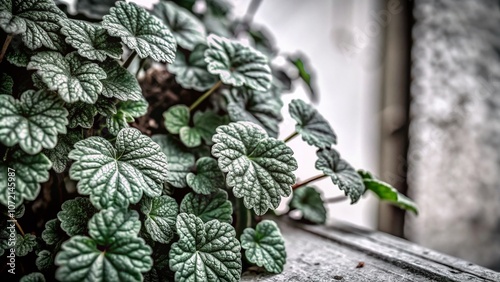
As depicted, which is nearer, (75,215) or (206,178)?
(75,215)

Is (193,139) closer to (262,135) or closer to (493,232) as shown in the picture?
(262,135)

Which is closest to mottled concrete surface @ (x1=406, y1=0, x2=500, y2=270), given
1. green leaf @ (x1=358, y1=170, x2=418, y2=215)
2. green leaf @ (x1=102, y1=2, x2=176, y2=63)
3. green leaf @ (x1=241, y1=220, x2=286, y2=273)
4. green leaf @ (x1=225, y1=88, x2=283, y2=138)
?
green leaf @ (x1=358, y1=170, x2=418, y2=215)

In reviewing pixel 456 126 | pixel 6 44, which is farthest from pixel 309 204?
pixel 456 126

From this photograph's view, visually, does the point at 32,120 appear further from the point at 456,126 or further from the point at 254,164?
the point at 456,126

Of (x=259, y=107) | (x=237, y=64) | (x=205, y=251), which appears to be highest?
(x=237, y=64)

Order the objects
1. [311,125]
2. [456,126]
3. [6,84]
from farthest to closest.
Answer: [456,126]
[311,125]
[6,84]

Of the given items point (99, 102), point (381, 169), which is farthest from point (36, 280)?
point (381, 169)
